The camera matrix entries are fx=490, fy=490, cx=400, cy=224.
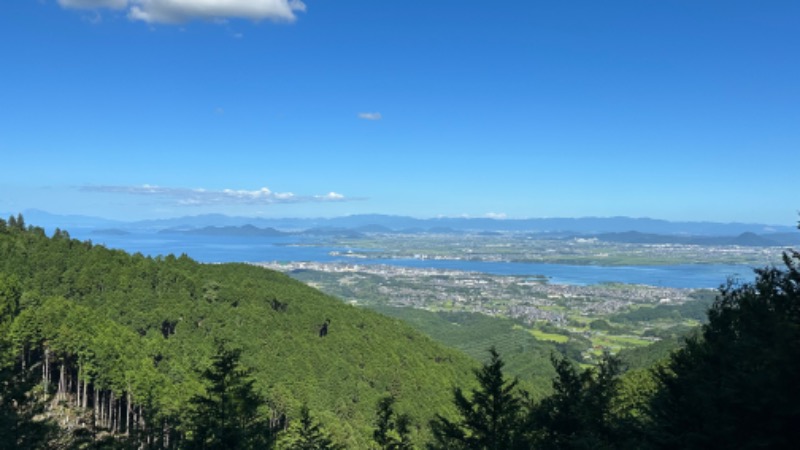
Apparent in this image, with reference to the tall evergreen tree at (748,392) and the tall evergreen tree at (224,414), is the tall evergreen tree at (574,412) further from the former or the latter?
the tall evergreen tree at (224,414)

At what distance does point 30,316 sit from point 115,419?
40.0ft

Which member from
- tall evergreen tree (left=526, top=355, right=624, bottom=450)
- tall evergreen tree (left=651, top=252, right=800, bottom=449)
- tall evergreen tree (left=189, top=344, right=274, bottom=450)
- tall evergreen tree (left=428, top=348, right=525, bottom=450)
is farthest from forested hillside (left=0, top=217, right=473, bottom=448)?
tall evergreen tree (left=651, top=252, right=800, bottom=449)

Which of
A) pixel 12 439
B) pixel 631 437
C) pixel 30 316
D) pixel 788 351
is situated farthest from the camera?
pixel 30 316

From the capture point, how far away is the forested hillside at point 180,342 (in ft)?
141

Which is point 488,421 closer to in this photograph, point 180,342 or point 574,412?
point 574,412

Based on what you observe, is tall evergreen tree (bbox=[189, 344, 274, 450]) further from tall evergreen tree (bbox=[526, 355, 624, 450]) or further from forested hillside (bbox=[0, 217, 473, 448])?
forested hillside (bbox=[0, 217, 473, 448])

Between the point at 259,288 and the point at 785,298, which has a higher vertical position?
the point at 785,298

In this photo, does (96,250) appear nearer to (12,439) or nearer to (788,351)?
(12,439)

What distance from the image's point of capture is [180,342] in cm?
5972

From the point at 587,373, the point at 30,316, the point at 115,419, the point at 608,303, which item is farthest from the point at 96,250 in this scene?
the point at 608,303

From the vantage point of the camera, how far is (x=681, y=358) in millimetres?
17797

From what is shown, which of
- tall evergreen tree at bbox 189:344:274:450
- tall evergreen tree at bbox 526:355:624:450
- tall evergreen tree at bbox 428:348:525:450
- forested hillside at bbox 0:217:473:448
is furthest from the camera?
forested hillside at bbox 0:217:473:448

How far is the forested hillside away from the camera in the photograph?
43.0 m

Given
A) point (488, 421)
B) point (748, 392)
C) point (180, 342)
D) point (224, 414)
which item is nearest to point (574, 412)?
point (488, 421)
